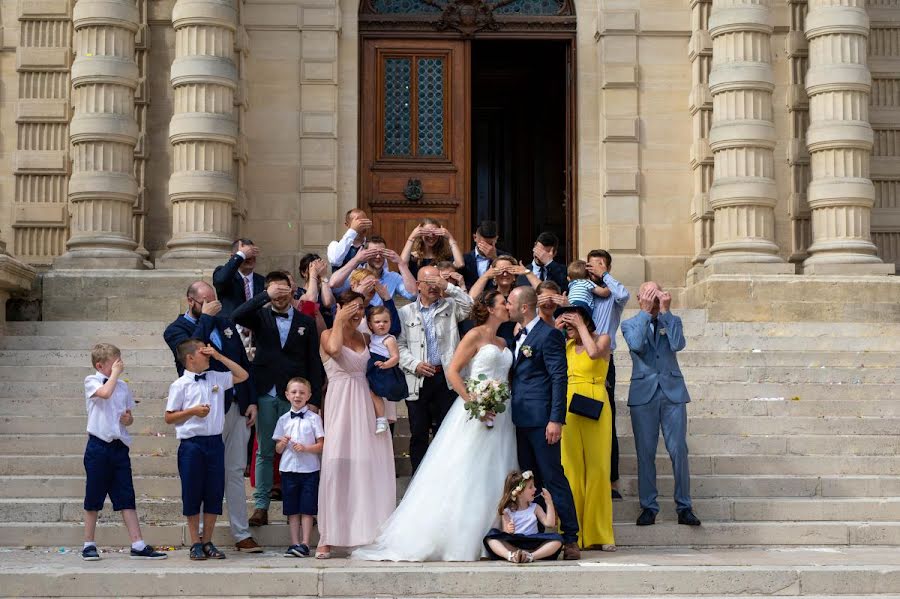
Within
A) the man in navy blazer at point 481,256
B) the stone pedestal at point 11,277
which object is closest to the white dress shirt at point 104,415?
the man in navy blazer at point 481,256

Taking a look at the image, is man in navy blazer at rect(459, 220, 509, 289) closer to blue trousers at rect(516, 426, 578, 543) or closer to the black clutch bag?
the black clutch bag

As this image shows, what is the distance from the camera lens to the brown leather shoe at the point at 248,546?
37.6ft

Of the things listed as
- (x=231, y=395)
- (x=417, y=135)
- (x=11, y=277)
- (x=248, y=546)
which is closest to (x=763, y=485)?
(x=248, y=546)

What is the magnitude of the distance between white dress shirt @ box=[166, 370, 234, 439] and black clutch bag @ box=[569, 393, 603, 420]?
283cm

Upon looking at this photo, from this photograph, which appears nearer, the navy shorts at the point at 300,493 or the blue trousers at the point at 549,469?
the blue trousers at the point at 549,469

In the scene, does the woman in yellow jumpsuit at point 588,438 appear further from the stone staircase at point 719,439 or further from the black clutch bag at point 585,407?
the stone staircase at point 719,439

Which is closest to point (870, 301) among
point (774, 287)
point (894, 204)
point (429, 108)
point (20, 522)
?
point (774, 287)

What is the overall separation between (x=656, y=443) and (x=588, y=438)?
2.66 ft

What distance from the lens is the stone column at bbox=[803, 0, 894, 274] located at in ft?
60.8

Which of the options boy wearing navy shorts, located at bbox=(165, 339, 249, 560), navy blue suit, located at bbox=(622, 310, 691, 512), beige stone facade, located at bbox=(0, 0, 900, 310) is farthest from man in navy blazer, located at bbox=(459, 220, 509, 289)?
beige stone facade, located at bbox=(0, 0, 900, 310)

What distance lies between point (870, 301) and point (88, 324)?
9.45 metres

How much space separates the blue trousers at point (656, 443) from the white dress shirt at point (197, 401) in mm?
3545

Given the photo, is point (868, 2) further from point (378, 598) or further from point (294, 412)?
point (378, 598)

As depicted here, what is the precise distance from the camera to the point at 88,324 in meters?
16.8
